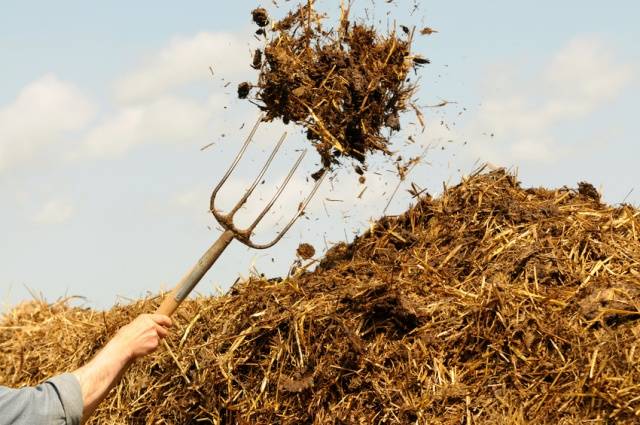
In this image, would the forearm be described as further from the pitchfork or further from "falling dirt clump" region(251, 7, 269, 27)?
"falling dirt clump" region(251, 7, 269, 27)

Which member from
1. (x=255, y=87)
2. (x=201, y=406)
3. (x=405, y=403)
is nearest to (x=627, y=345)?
(x=405, y=403)

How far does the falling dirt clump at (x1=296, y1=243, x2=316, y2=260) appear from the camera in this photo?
5280 millimetres

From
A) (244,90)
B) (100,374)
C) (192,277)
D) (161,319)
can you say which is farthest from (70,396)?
(244,90)

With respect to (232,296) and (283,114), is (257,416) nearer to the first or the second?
(232,296)

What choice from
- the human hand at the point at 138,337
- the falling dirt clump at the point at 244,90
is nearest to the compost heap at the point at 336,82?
the falling dirt clump at the point at 244,90

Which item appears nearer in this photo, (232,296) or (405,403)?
(405,403)

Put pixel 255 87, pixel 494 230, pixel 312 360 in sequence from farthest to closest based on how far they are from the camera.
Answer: pixel 255 87 < pixel 494 230 < pixel 312 360

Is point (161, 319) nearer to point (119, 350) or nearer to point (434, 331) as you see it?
point (119, 350)

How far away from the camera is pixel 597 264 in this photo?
4.57m

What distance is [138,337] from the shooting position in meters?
3.59

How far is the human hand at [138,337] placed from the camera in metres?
3.52

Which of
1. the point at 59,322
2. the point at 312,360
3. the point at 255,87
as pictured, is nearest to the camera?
A: the point at 312,360

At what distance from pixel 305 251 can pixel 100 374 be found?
2.22 meters

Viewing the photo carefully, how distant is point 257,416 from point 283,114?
6.25ft
